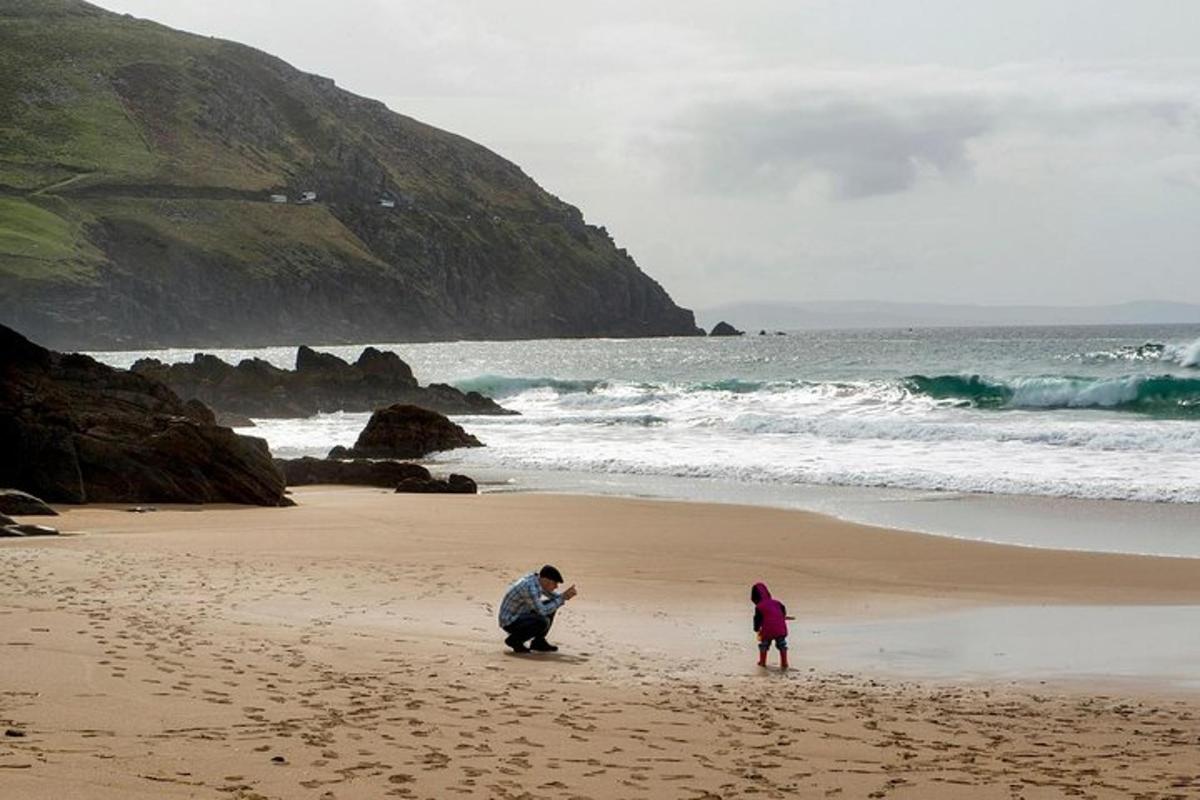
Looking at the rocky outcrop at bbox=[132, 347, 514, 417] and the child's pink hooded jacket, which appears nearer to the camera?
the child's pink hooded jacket

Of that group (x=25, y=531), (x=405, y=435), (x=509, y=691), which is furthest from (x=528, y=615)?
(x=405, y=435)

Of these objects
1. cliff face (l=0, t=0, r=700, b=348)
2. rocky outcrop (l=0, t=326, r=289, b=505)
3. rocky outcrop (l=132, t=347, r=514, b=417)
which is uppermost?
cliff face (l=0, t=0, r=700, b=348)

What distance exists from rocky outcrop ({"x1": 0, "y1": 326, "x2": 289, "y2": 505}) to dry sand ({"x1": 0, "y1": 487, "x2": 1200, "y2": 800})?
5358 millimetres

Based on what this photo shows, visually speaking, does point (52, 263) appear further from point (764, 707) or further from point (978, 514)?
point (764, 707)

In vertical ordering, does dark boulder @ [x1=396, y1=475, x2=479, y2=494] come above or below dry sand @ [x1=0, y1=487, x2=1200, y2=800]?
above

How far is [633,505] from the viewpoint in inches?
892

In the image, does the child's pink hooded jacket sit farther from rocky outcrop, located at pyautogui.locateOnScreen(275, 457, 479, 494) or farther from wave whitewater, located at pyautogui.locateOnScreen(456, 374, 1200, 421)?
wave whitewater, located at pyautogui.locateOnScreen(456, 374, 1200, 421)

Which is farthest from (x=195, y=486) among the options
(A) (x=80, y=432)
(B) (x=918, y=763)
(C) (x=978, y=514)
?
(B) (x=918, y=763)

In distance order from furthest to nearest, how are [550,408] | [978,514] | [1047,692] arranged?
1. [550,408]
2. [978,514]
3. [1047,692]

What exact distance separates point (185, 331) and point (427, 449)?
124 m

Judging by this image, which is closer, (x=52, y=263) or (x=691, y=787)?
(x=691, y=787)

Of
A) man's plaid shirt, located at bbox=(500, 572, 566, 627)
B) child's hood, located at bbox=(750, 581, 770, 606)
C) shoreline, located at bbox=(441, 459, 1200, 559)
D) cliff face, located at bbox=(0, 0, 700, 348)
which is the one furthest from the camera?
cliff face, located at bbox=(0, 0, 700, 348)

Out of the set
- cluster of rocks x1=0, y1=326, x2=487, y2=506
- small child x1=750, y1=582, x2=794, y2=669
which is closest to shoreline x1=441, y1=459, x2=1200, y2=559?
cluster of rocks x1=0, y1=326, x2=487, y2=506

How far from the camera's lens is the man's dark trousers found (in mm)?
10695
